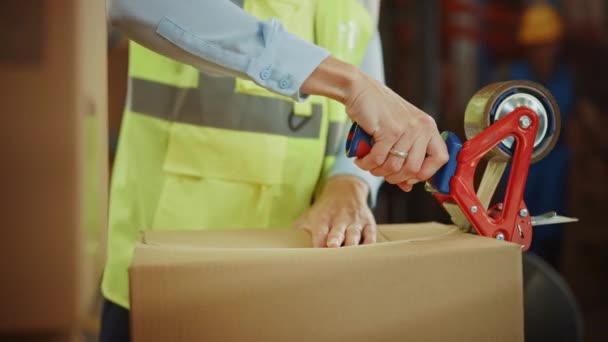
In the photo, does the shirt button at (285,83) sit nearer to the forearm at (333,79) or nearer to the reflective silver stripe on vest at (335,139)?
the forearm at (333,79)

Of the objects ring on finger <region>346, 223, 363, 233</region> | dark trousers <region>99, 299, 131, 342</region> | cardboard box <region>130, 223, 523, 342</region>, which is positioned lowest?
dark trousers <region>99, 299, 131, 342</region>

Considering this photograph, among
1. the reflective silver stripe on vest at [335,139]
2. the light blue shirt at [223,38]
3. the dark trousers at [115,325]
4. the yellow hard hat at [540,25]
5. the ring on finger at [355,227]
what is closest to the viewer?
the light blue shirt at [223,38]

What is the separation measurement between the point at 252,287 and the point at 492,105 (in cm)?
42

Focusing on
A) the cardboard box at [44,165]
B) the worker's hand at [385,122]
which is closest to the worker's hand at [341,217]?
the worker's hand at [385,122]

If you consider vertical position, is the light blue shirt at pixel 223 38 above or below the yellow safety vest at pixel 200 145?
above

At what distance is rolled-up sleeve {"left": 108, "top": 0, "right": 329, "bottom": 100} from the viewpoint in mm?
845

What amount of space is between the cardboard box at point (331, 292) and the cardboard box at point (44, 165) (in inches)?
4.0

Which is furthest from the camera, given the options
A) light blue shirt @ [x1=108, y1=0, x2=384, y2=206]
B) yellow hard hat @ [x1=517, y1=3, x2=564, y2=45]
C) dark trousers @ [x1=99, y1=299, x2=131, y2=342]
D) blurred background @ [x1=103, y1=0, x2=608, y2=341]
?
yellow hard hat @ [x1=517, y1=3, x2=564, y2=45]

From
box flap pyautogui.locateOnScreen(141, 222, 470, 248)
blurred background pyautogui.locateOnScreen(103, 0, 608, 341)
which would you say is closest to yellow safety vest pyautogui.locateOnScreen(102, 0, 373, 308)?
box flap pyautogui.locateOnScreen(141, 222, 470, 248)

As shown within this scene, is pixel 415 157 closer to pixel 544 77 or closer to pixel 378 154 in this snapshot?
pixel 378 154

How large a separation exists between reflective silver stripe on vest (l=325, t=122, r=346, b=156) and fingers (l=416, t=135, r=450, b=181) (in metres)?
0.33

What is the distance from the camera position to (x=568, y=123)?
365cm

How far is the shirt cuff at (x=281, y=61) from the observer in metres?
0.85

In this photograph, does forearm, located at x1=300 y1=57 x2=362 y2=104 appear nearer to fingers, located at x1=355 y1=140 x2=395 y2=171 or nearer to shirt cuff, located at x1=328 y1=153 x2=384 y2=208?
fingers, located at x1=355 y1=140 x2=395 y2=171
